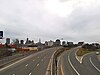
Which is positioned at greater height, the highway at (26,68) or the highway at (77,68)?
the highway at (26,68)

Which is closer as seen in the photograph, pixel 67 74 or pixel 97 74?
pixel 67 74

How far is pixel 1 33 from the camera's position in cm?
9475

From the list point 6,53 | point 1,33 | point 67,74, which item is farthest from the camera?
point 6,53

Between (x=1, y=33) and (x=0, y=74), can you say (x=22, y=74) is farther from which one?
(x=1, y=33)

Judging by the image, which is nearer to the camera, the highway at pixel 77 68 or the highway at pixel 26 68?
the highway at pixel 26 68

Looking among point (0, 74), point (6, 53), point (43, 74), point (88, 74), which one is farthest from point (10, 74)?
point (6, 53)

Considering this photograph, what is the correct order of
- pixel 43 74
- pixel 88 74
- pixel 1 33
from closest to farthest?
pixel 43 74, pixel 88 74, pixel 1 33

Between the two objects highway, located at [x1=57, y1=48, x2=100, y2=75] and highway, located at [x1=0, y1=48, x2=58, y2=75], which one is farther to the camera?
highway, located at [x1=57, y1=48, x2=100, y2=75]

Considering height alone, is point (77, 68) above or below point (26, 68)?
below

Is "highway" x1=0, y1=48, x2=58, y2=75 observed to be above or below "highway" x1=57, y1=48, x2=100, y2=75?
above

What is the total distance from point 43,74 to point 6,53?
64.5 metres

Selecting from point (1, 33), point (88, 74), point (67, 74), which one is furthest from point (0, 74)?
point (1, 33)

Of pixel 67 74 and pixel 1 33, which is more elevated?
pixel 1 33

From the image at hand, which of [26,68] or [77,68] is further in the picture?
[77,68]
